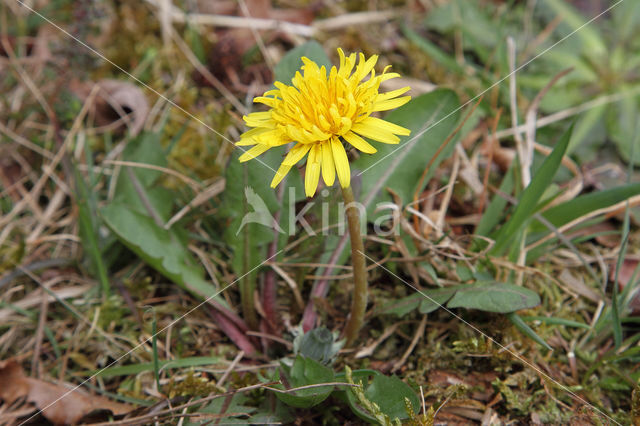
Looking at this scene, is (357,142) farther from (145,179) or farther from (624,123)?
(624,123)

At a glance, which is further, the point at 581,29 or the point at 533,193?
the point at 581,29

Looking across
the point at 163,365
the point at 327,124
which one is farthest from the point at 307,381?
the point at 327,124

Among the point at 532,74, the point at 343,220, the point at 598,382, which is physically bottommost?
the point at 598,382

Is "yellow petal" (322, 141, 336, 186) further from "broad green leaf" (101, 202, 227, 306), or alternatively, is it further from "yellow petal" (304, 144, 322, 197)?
"broad green leaf" (101, 202, 227, 306)

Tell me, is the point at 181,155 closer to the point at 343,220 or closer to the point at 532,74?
the point at 343,220

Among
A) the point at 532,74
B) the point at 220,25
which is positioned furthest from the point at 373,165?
the point at 220,25

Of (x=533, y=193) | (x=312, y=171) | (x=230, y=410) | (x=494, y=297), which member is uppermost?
(x=312, y=171)
